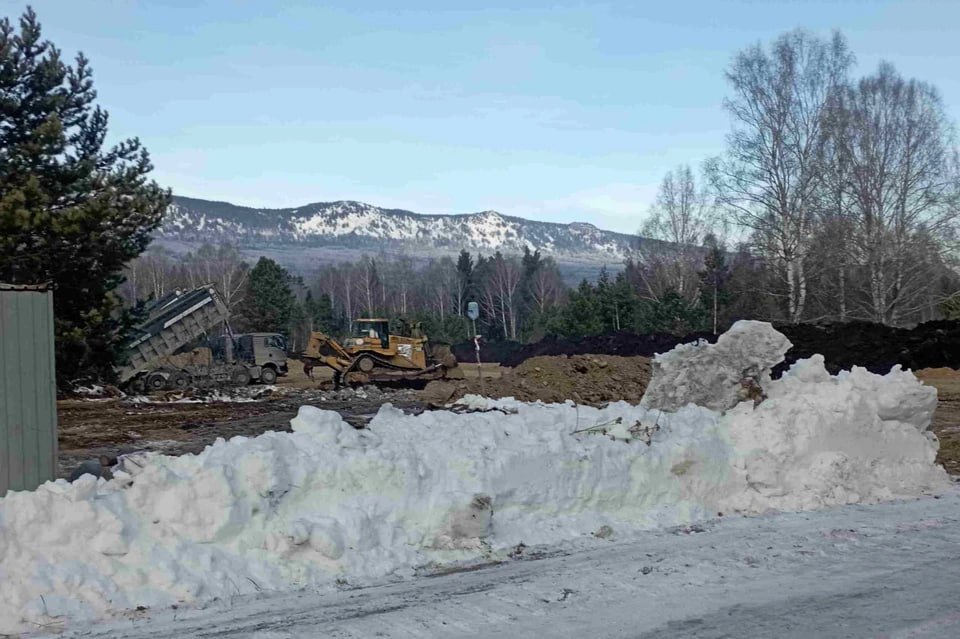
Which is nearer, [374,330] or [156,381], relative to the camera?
[156,381]

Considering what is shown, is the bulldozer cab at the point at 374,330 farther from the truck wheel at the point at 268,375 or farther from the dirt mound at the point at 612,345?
the dirt mound at the point at 612,345

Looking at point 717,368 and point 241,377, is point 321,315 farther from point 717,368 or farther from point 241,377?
point 717,368

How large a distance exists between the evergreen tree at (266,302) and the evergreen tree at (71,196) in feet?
121

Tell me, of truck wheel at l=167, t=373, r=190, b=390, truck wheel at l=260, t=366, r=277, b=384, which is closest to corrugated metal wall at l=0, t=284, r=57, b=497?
truck wheel at l=167, t=373, r=190, b=390

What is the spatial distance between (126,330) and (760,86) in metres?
24.6

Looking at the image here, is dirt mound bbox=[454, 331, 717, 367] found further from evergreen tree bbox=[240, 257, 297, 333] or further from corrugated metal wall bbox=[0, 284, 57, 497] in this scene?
corrugated metal wall bbox=[0, 284, 57, 497]

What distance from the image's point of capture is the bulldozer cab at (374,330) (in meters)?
32.4

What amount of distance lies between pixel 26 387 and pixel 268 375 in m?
26.2

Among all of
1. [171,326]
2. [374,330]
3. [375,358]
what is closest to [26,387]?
[171,326]

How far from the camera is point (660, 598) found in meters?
6.52

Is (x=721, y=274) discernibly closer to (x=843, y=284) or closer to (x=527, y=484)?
(x=843, y=284)

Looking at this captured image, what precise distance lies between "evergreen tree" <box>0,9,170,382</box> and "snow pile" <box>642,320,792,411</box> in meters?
15.8

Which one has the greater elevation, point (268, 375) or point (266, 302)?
point (266, 302)

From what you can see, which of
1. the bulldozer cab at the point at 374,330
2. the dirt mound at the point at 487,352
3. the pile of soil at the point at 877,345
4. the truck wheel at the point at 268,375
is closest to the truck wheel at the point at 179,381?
the truck wheel at the point at 268,375
